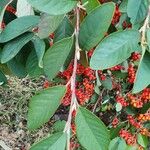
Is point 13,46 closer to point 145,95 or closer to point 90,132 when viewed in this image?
point 90,132

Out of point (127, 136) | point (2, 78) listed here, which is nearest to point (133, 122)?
point (127, 136)

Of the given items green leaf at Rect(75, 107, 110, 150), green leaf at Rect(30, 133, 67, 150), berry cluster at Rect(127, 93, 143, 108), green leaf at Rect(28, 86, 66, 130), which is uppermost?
green leaf at Rect(28, 86, 66, 130)

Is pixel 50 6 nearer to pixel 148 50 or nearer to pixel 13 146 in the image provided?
pixel 148 50

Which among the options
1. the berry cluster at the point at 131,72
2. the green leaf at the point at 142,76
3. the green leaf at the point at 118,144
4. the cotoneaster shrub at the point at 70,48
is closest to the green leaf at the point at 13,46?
the cotoneaster shrub at the point at 70,48

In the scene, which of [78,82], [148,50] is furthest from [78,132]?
[78,82]

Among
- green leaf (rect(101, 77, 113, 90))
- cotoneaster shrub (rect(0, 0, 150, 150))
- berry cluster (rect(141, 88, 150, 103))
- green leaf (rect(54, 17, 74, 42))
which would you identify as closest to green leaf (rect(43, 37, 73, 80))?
cotoneaster shrub (rect(0, 0, 150, 150))

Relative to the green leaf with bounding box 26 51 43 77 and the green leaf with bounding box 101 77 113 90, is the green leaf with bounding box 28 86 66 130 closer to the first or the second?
the green leaf with bounding box 26 51 43 77
